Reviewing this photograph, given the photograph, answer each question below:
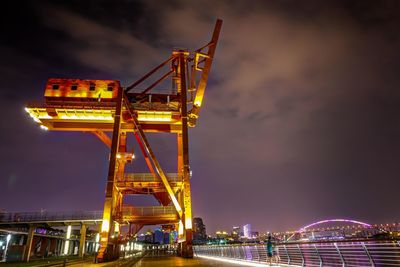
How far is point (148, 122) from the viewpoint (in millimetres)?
34062

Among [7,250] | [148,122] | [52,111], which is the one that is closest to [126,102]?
[148,122]

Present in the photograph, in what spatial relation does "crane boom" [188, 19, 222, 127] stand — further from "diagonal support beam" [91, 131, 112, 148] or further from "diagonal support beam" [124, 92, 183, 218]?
"diagonal support beam" [91, 131, 112, 148]

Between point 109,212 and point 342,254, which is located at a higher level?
point 109,212

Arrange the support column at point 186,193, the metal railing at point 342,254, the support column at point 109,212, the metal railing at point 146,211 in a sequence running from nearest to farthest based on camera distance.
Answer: the metal railing at point 342,254, the support column at point 109,212, the support column at point 186,193, the metal railing at point 146,211

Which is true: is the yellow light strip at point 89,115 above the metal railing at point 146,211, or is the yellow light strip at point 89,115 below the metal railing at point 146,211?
above

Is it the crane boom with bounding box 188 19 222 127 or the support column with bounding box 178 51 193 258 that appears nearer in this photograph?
the support column with bounding box 178 51 193 258

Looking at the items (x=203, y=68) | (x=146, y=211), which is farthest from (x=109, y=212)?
(x=203, y=68)

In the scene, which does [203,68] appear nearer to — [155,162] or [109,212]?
[155,162]

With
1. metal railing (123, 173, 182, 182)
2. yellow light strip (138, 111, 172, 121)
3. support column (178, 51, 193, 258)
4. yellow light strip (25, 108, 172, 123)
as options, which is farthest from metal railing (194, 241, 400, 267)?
yellow light strip (25, 108, 172, 123)

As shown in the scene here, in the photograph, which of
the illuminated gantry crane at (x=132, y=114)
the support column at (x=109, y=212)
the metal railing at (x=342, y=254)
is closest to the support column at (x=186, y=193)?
the illuminated gantry crane at (x=132, y=114)

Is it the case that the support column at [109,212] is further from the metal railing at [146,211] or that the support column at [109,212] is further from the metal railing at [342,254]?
the metal railing at [342,254]

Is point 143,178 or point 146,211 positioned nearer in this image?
point 143,178

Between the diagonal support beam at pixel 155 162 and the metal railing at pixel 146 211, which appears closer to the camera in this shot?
the diagonal support beam at pixel 155 162

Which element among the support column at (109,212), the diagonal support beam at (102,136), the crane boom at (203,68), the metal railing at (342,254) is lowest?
the metal railing at (342,254)
